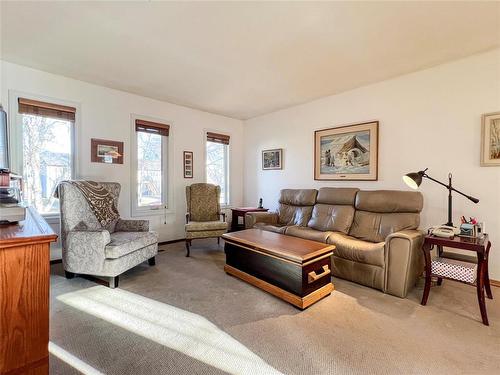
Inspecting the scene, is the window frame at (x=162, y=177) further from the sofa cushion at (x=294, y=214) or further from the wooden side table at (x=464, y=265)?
the wooden side table at (x=464, y=265)

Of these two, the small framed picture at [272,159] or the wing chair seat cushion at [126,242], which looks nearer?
the wing chair seat cushion at [126,242]

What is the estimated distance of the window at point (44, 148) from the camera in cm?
311

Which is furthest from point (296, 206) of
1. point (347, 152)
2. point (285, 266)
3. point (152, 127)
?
point (152, 127)

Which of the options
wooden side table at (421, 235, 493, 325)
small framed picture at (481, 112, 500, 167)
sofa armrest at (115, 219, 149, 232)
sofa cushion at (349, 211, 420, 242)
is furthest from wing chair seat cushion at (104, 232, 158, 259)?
small framed picture at (481, 112, 500, 167)

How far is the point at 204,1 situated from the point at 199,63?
102cm

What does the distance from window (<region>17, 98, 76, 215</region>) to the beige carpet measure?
133 centimetres

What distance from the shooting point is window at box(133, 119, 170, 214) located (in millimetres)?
4059

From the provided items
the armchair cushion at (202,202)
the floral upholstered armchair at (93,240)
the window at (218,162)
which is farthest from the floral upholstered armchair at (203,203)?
the floral upholstered armchair at (93,240)

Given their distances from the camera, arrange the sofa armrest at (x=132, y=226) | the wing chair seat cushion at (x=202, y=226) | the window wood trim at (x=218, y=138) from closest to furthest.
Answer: the sofa armrest at (x=132, y=226) < the wing chair seat cushion at (x=202, y=226) < the window wood trim at (x=218, y=138)

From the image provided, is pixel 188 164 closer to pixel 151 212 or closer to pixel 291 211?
pixel 151 212

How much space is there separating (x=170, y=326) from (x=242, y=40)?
264cm

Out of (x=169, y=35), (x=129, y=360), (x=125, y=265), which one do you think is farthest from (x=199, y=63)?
(x=129, y=360)

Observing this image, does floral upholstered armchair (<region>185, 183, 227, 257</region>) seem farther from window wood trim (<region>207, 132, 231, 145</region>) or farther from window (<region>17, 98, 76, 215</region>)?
window (<region>17, 98, 76, 215</region>)

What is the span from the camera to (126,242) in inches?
108
